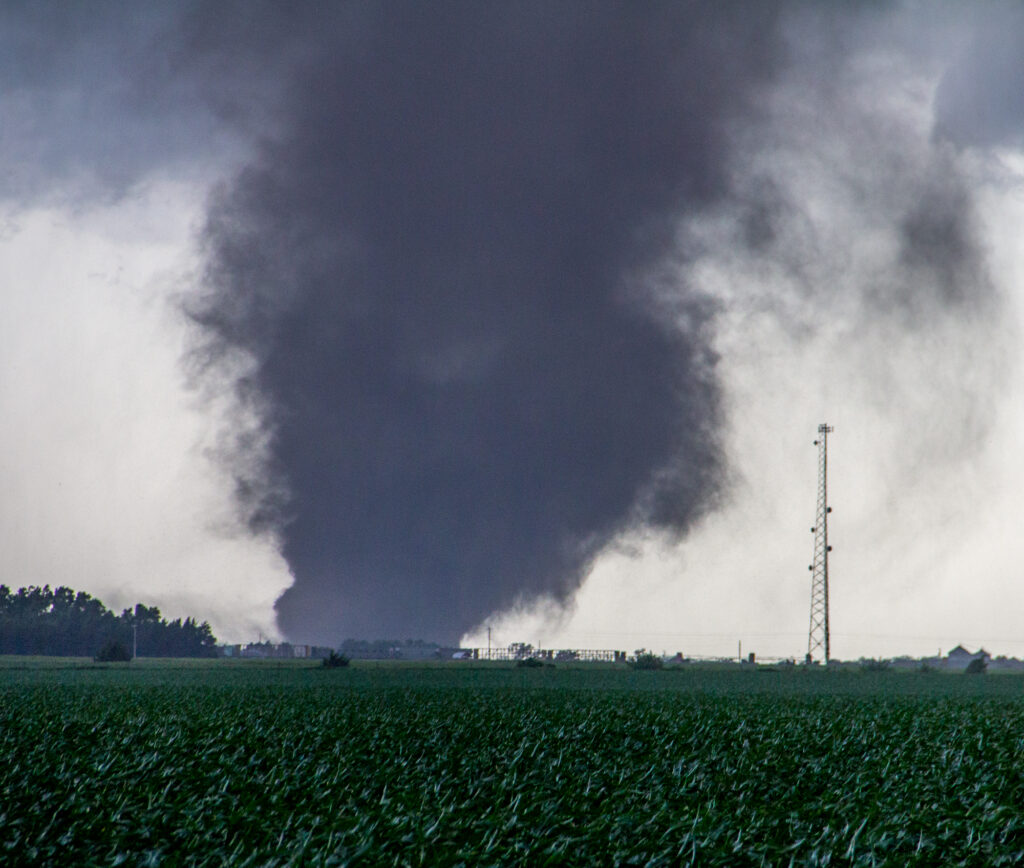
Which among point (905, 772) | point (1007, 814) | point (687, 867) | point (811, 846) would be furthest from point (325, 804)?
point (905, 772)

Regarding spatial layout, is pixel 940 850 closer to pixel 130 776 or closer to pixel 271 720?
pixel 130 776

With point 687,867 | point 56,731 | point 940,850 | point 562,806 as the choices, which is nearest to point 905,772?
point 940,850

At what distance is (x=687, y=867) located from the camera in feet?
43.0

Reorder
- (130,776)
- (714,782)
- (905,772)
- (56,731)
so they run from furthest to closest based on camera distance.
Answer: (56,731) → (905,772) → (714,782) → (130,776)

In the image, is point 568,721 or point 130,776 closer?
point 130,776

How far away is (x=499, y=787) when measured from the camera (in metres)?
19.0

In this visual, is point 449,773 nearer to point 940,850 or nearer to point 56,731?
point 940,850

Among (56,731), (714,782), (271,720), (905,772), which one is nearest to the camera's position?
(714,782)

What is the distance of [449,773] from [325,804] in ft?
16.3

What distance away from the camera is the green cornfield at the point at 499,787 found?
13.6m

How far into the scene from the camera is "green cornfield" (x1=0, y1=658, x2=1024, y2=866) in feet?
44.8

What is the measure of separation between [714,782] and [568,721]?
42.2 feet

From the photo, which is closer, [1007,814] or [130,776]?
[1007,814]

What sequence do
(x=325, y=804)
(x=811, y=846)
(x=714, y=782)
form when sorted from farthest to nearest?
(x=714, y=782)
(x=325, y=804)
(x=811, y=846)
